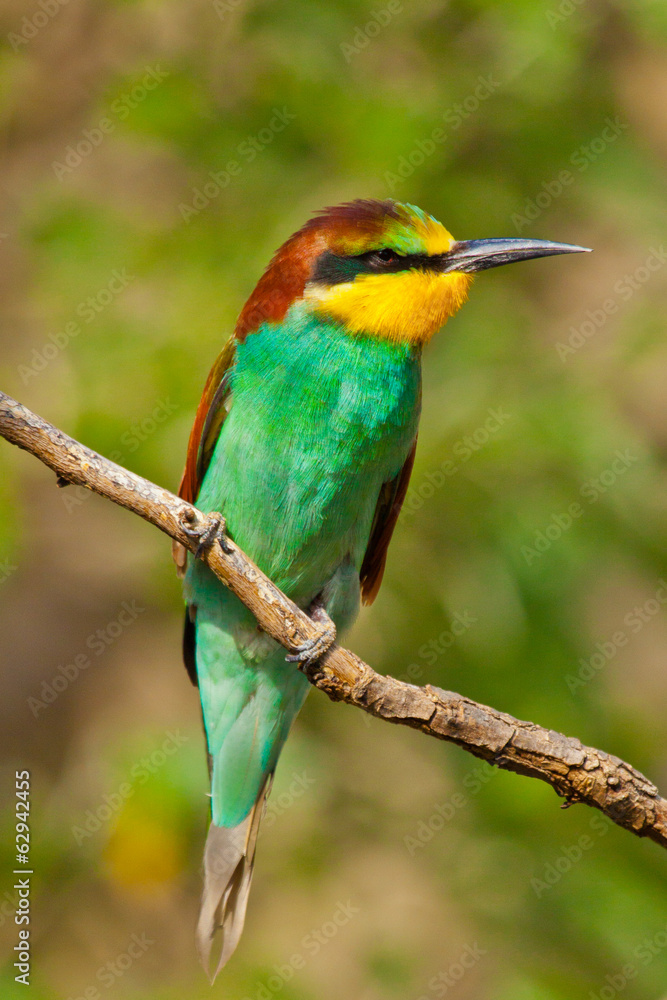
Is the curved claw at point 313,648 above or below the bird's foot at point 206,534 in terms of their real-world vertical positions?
below

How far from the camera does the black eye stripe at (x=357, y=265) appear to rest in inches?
105

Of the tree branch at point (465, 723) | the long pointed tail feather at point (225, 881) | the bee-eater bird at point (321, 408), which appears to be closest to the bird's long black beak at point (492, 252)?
the bee-eater bird at point (321, 408)

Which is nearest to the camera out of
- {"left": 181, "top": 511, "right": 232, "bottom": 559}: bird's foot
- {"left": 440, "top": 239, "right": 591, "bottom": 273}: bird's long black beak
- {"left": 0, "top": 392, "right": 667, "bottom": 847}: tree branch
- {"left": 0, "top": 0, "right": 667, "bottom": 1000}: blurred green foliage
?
{"left": 0, "top": 392, "right": 667, "bottom": 847}: tree branch

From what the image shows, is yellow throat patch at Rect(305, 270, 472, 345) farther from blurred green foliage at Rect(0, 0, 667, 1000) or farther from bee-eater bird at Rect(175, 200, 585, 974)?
blurred green foliage at Rect(0, 0, 667, 1000)

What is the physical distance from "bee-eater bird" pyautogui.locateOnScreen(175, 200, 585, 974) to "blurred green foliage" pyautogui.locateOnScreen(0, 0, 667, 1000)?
221 mm

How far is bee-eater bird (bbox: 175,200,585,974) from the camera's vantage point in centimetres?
265

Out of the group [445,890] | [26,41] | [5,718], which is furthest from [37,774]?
[26,41]

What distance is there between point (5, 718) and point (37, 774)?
0.88 feet

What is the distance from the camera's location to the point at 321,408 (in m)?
2.65

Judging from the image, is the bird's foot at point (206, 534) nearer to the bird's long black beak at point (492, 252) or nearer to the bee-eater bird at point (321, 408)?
the bee-eater bird at point (321, 408)

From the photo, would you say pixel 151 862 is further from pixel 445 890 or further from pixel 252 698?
pixel 445 890

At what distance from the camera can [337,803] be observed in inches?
136

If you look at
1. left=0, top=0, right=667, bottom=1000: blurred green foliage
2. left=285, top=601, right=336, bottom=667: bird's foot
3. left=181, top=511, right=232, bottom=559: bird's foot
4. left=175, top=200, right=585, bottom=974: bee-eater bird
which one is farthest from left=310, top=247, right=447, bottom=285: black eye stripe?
left=285, top=601, right=336, bottom=667: bird's foot

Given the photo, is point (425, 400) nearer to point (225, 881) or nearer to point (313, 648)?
point (313, 648)
